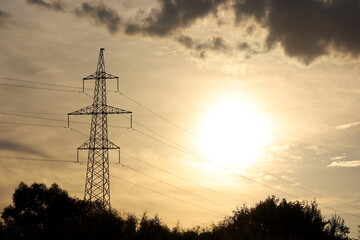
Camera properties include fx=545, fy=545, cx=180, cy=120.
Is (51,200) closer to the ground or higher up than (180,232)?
higher up

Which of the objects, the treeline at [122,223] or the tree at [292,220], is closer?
the treeline at [122,223]

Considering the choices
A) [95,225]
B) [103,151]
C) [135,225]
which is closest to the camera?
[95,225]

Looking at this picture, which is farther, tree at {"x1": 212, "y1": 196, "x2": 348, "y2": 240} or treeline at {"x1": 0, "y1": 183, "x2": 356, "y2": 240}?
tree at {"x1": 212, "y1": 196, "x2": 348, "y2": 240}

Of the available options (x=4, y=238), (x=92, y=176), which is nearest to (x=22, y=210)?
(x=92, y=176)

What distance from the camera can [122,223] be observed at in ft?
193

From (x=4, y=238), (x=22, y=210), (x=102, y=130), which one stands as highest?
(x=102, y=130)

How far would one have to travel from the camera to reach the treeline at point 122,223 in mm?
57625

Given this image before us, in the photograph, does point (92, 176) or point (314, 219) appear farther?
point (314, 219)

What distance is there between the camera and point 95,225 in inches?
2233

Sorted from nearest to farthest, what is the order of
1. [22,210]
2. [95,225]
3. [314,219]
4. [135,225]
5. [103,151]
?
[95,225] < [135,225] < [103,151] < [314,219] < [22,210]

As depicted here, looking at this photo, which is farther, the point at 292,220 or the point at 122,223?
the point at 292,220

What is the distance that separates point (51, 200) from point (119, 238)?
61.0 m

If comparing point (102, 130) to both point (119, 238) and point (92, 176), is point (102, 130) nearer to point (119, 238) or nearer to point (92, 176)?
point (92, 176)

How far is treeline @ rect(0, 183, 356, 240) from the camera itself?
189 feet
